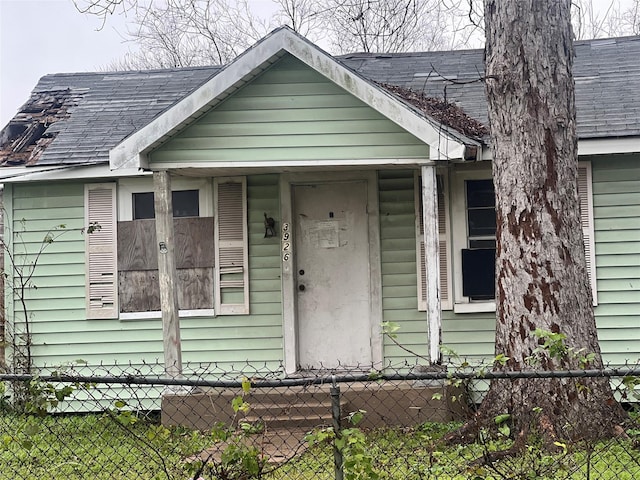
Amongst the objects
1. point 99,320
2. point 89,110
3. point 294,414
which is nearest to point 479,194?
point 294,414

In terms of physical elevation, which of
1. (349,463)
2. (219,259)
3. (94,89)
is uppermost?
(94,89)

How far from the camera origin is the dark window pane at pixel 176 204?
9.47 metres

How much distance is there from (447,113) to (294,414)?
381 cm

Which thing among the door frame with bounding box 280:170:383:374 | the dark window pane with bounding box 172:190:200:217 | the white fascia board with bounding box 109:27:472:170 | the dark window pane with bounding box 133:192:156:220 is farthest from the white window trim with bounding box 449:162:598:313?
the dark window pane with bounding box 133:192:156:220

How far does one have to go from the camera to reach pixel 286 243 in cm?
928

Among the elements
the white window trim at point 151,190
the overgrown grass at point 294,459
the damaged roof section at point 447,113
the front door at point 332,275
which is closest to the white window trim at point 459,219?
the damaged roof section at point 447,113

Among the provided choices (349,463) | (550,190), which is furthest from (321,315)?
(349,463)

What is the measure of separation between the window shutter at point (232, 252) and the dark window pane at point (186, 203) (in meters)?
0.29

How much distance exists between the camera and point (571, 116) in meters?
6.73

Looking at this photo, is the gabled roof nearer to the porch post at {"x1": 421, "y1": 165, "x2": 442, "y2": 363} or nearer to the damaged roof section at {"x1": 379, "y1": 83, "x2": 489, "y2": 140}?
the damaged roof section at {"x1": 379, "y1": 83, "x2": 489, "y2": 140}

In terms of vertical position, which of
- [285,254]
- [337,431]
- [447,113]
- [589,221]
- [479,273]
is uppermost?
[447,113]

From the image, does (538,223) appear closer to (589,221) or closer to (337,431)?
(589,221)

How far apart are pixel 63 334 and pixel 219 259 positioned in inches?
82.5

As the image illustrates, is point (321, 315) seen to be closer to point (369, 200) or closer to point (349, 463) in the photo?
point (369, 200)
